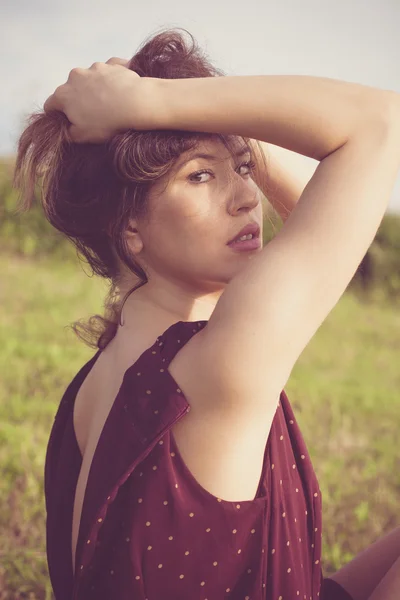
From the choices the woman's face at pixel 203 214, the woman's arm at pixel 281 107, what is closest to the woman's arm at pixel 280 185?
the woman's face at pixel 203 214

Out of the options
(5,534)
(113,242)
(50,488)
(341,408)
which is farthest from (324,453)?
(113,242)

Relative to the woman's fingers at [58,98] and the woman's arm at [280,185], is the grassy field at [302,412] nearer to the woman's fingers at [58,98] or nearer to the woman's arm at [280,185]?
the woman's arm at [280,185]

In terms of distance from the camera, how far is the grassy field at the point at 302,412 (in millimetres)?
3266

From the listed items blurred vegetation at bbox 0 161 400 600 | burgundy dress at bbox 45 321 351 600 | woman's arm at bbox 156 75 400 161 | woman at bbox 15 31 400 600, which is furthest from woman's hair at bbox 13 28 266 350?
blurred vegetation at bbox 0 161 400 600

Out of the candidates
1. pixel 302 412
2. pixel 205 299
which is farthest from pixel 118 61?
pixel 302 412

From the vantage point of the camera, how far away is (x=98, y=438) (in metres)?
1.67

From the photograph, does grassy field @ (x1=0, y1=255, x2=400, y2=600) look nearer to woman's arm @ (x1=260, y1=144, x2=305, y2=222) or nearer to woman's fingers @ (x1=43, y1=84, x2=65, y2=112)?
woman's arm @ (x1=260, y1=144, x2=305, y2=222)

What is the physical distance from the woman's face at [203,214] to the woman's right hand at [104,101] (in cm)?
16

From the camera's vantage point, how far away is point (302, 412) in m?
5.21

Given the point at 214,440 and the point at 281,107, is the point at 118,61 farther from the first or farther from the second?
the point at 214,440

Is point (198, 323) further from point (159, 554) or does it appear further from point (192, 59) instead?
point (192, 59)

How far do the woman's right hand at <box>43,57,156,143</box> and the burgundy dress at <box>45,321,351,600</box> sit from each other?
1.49 ft

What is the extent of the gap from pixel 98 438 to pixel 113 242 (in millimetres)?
484

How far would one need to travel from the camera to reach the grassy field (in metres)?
3.27
